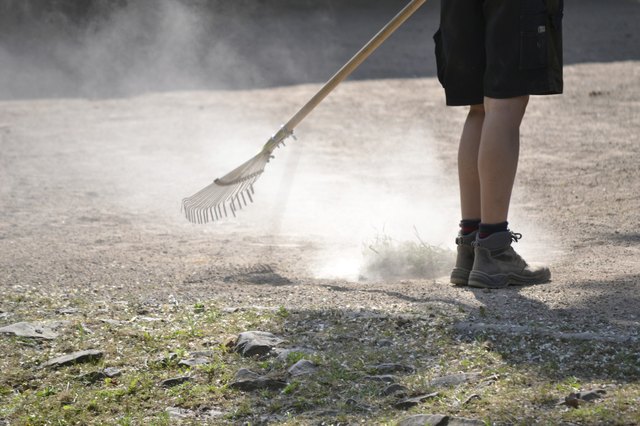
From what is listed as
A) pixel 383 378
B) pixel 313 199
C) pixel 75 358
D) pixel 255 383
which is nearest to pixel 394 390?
pixel 383 378

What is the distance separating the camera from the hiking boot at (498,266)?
12.1 feet

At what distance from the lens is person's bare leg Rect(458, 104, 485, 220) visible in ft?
12.6

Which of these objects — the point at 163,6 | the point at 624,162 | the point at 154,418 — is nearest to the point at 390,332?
the point at 154,418

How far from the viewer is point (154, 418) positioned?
2.79 metres

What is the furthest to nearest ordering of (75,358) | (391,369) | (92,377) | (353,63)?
(353,63) < (75,358) < (92,377) < (391,369)

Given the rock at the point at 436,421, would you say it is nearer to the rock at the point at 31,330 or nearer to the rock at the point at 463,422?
the rock at the point at 463,422

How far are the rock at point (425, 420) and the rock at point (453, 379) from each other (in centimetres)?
21

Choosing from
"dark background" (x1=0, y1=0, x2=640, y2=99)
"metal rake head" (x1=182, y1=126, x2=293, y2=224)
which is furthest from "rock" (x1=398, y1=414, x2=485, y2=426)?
"dark background" (x1=0, y1=0, x2=640, y2=99)

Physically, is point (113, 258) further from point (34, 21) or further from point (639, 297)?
point (34, 21)

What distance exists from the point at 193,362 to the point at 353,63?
175 centimetres

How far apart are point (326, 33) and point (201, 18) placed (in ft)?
4.69

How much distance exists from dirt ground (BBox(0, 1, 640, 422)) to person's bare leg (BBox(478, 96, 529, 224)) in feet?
1.14

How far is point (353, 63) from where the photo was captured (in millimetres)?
4344

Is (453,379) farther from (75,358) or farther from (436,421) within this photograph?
(75,358)
